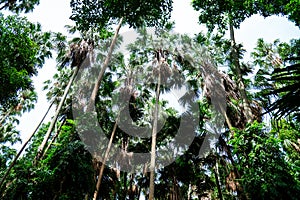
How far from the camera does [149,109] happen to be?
1998 cm

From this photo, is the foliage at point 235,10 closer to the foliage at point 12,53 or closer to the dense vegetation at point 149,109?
the dense vegetation at point 149,109

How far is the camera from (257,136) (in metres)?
8.29

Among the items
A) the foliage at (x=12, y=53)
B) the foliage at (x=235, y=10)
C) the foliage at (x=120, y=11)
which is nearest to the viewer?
the foliage at (x=120, y=11)

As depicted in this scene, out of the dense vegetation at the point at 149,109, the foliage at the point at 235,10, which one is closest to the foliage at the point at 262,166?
the dense vegetation at the point at 149,109

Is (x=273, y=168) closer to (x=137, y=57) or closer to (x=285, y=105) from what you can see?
(x=285, y=105)

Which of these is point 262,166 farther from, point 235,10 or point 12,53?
point 12,53

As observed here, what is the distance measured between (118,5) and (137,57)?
11.6 m

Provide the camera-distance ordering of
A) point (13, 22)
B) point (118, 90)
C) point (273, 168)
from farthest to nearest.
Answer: point (118, 90), point (13, 22), point (273, 168)

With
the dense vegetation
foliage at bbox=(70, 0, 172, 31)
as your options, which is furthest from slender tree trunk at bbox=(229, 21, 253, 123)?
foliage at bbox=(70, 0, 172, 31)

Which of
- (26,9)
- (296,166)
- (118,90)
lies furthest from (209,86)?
(26,9)

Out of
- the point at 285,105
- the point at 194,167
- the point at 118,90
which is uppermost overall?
the point at 118,90

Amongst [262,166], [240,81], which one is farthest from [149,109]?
[262,166]

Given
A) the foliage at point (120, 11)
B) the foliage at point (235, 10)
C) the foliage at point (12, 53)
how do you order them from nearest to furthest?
the foliage at point (120, 11), the foliage at point (235, 10), the foliage at point (12, 53)

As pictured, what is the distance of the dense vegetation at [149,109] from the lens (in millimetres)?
7730
